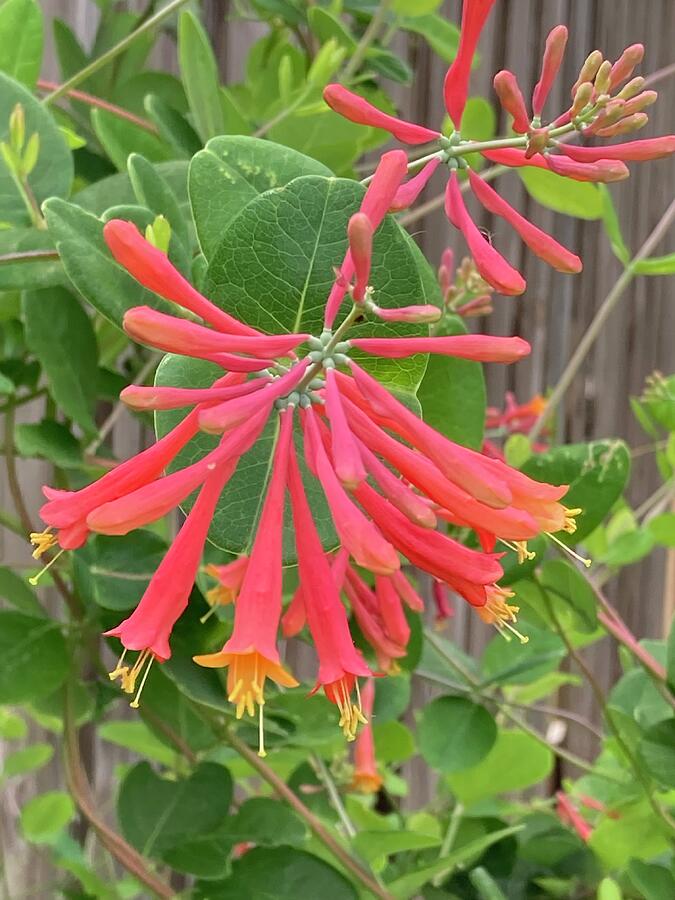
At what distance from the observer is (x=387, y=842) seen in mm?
521

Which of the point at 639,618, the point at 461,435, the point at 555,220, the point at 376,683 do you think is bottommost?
the point at 639,618

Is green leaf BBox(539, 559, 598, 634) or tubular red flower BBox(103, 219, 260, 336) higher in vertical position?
tubular red flower BBox(103, 219, 260, 336)

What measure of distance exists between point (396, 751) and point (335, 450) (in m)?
0.53

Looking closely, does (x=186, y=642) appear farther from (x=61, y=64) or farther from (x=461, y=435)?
(x=61, y=64)

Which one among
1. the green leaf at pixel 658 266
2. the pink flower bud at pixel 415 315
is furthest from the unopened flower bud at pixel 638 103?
the green leaf at pixel 658 266

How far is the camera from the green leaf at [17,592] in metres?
0.53

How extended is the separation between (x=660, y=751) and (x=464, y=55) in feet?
1.27

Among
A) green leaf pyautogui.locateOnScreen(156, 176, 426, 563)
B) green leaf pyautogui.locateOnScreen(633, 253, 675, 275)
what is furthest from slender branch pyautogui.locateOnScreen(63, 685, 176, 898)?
green leaf pyautogui.locateOnScreen(633, 253, 675, 275)

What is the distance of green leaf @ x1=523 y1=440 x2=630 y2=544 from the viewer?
0.51 metres

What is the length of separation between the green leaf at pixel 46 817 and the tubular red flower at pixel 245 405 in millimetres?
602

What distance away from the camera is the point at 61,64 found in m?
0.69

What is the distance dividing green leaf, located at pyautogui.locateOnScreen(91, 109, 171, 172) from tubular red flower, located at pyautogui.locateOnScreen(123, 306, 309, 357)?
254 millimetres

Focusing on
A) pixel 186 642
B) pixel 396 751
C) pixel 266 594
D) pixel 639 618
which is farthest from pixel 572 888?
pixel 639 618

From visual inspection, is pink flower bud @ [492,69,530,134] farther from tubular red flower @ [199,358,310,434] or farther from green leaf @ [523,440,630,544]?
green leaf @ [523,440,630,544]
